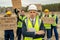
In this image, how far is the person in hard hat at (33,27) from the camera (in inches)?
281

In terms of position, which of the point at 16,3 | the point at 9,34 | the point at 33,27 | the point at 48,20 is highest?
the point at 33,27

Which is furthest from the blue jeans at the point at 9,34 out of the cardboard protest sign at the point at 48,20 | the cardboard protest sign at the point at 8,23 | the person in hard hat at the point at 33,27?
the person in hard hat at the point at 33,27

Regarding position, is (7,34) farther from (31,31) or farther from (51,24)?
(31,31)

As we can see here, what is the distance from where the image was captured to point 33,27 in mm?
7191

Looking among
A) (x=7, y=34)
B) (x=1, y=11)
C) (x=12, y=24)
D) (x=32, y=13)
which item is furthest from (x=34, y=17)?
(x=1, y=11)

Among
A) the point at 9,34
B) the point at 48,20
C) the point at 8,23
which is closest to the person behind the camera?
the point at 8,23

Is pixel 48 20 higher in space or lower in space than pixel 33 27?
lower

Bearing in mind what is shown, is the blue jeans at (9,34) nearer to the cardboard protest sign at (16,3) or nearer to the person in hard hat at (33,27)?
→ the cardboard protest sign at (16,3)

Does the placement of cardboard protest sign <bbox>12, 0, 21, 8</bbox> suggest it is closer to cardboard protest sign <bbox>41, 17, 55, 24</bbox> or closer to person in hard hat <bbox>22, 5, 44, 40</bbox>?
cardboard protest sign <bbox>41, 17, 55, 24</bbox>

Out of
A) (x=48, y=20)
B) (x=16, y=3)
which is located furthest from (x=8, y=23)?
(x=48, y=20)

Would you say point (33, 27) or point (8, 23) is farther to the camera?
point (8, 23)

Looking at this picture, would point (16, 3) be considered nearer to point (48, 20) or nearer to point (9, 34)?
point (9, 34)

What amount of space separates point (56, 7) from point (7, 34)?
105 feet

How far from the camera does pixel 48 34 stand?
44.5ft
